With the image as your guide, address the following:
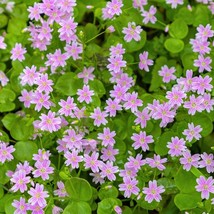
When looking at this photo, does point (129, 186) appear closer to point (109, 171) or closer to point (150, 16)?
point (109, 171)

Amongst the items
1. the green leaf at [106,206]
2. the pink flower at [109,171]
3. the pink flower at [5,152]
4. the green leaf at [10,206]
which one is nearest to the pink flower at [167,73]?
the pink flower at [109,171]

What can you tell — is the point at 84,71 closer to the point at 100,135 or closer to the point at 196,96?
the point at 100,135

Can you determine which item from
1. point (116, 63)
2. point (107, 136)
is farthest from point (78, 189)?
point (116, 63)

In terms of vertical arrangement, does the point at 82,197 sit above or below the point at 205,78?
below

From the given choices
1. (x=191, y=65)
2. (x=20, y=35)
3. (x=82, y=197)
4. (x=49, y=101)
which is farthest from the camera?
(x=20, y=35)

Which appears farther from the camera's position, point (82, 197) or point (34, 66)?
point (34, 66)

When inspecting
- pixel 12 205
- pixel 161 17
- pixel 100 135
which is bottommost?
pixel 12 205

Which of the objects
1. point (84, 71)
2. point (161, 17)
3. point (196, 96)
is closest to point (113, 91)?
point (84, 71)

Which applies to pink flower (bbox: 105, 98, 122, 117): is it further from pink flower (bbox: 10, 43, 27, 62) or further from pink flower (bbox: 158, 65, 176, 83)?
pink flower (bbox: 10, 43, 27, 62)

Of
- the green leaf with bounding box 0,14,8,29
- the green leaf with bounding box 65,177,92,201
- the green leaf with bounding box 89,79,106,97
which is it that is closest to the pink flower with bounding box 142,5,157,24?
the green leaf with bounding box 89,79,106,97

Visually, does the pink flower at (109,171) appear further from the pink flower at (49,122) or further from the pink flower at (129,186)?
the pink flower at (49,122)
